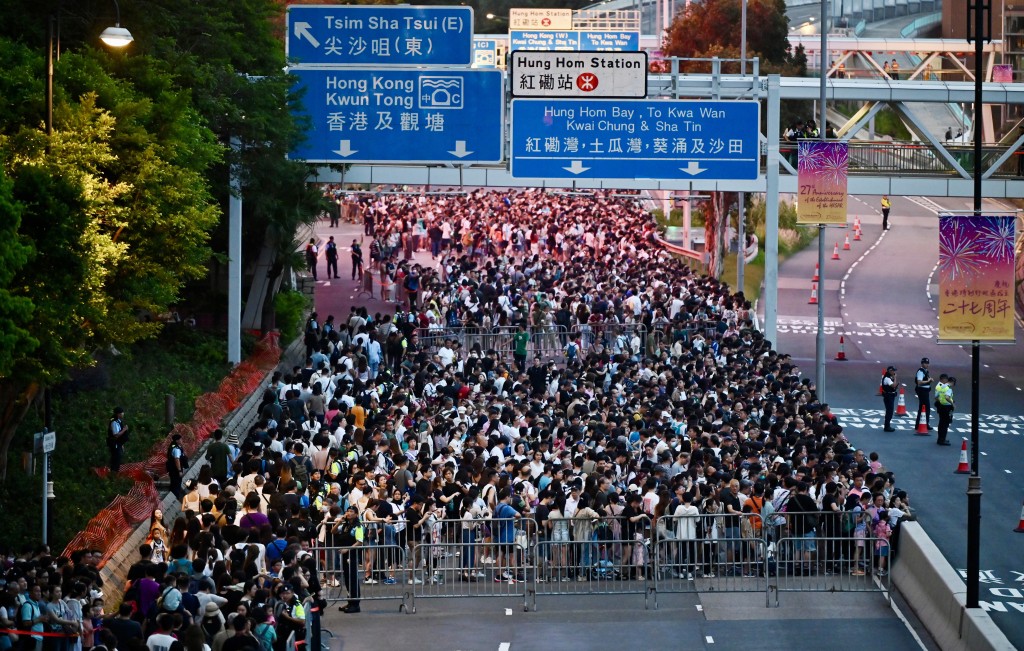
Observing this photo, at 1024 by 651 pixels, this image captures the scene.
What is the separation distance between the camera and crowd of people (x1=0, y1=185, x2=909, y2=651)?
15711 mm

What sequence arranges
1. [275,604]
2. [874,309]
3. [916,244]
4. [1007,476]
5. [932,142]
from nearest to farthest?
[275,604]
[1007,476]
[932,142]
[874,309]
[916,244]

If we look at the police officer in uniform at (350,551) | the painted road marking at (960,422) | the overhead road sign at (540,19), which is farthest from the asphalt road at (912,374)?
the overhead road sign at (540,19)

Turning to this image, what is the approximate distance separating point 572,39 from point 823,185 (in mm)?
36207

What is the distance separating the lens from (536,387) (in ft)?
97.3

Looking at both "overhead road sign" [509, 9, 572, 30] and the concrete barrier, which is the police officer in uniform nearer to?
the concrete barrier

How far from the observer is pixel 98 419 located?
1002 inches

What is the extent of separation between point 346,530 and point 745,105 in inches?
631

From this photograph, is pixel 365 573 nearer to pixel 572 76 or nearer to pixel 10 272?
pixel 10 272

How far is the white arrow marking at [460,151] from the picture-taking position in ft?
102

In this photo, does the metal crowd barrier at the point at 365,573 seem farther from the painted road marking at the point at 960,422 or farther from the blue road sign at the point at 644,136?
the painted road marking at the point at 960,422

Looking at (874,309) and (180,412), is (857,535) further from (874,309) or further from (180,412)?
(874,309)

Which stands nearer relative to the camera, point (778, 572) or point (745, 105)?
point (778, 572)

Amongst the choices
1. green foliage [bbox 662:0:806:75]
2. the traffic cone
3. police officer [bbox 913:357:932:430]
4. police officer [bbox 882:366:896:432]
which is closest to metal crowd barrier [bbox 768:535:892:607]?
police officer [bbox 913:357:932:430]

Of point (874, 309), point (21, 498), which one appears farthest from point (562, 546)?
point (874, 309)
